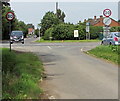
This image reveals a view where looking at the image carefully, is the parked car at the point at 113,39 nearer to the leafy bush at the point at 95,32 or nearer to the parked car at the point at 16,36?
the parked car at the point at 16,36

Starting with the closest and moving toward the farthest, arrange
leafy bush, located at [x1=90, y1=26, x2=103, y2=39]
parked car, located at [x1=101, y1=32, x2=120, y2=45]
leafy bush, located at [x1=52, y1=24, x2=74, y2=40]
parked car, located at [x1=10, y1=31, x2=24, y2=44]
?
1. parked car, located at [x1=101, y1=32, x2=120, y2=45]
2. parked car, located at [x1=10, y1=31, x2=24, y2=44]
3. leafy bush, located at [x1=52, y1=24, x2=74, y2=40]
4. leafy bush, located at [x1=90, y1=26, x2=103, y2=39]

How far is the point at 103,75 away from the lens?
11266mm

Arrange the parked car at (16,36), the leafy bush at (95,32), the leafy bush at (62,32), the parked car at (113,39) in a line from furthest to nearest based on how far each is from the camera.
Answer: the leafy bush at (95,32)
the leafy bush at (62,32)
the parked car at (16,36)
the parked car at (113,39)

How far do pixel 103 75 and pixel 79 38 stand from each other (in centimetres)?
5174

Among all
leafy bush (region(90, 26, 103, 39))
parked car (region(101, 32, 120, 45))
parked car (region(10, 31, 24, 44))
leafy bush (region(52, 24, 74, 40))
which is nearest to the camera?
parked car (region(101, 32, 120, 45))

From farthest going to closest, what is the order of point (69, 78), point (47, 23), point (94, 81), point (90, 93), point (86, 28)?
1. point (47, 23)
2. point (86, 28)
3. point (69, 78)
4. point (94, 81)
5. point (90, 93)

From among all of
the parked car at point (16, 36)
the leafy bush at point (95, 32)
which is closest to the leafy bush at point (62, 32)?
the leafy bush at point (95, 32)

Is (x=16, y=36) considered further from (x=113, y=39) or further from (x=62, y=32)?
(x=62, y=32)

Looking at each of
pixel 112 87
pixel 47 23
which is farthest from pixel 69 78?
pixel 47 23

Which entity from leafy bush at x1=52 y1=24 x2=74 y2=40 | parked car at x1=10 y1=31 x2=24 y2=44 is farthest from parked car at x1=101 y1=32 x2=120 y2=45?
leafy bush at x1=52 y1=24 x2=74 y2=40

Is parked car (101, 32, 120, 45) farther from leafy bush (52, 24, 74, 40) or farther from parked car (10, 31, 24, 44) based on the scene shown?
leafy bush (52, 24, 74, 40)

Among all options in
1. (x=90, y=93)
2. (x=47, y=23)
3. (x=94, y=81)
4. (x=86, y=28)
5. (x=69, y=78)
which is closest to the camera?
(x=90, y=93)

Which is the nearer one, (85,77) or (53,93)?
(53,93)

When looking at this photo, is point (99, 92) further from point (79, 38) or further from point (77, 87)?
point (79, 38)
